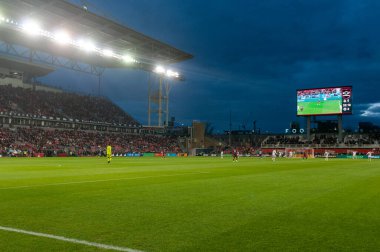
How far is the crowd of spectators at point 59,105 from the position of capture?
201 ft

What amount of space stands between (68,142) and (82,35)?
17.9m

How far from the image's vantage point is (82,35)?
53969mm

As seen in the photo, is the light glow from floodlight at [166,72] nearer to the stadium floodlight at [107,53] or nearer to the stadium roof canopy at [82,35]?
the stadium roof canopy at [82,35]

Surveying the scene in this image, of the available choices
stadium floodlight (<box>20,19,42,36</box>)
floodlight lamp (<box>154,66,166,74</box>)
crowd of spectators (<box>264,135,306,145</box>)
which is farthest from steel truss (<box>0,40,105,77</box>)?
crowd of spectators (<box>264,135,306,145</box>)

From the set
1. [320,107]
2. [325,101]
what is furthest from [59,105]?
[325,101]

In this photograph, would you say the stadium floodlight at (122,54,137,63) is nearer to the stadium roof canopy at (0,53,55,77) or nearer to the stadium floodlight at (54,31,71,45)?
the stadium floodlight at (54,31,71,45)

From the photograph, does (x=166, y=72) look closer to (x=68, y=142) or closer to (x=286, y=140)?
(x=68, y=142)

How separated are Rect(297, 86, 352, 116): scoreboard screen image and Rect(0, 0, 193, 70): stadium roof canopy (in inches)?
976

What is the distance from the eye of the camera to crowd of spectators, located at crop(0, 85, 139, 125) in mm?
61281

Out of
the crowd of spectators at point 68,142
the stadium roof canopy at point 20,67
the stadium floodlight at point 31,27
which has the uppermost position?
the stadium floodlight at point 31,27

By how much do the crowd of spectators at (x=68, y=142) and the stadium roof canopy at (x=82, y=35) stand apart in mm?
13104

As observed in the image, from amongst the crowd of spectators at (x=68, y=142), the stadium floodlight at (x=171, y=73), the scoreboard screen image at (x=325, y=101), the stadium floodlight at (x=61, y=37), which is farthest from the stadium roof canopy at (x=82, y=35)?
the scoreboard screen image at (x=325, y=101)

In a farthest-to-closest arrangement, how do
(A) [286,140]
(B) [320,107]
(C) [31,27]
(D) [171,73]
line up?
(A) [286,140] < (D) [171,73] < (B) [320,107] < (C) [31,27]

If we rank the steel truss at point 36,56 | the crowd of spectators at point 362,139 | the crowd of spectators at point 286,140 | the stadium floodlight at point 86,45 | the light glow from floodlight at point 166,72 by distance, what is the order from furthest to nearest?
the crowd of spectators at point 286,140 < the crowd of spectators at point 362,139 < the light glow from floodlight at point 166,72 < the steel truss at point 36,56 < the stadium floodlight at point 86,45
